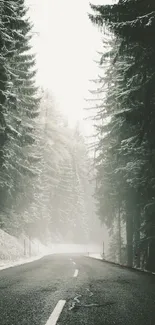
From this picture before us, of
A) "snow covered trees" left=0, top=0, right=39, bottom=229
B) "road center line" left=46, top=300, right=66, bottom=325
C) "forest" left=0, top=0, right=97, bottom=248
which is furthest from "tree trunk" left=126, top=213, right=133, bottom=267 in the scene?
"road center line" left=46, top=300, right=66, bottom=325

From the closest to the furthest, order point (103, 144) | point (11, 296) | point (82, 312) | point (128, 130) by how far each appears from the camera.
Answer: point (82, 312) → point (11, 296) → point (128, 130) → point (103, 144)

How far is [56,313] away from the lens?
5047mm

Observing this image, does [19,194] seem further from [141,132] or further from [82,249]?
[82,249]

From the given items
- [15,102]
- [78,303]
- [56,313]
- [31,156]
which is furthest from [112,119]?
[56,313]

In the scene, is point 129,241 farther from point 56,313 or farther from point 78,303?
point 56,313

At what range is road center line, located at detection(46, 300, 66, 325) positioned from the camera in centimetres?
455

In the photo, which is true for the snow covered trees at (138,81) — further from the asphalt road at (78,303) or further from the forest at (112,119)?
the asphalt road at (78,303)

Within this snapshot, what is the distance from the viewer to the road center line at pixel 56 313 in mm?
4547

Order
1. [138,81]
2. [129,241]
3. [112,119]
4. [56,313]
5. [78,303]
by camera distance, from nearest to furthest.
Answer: [56,313] < [78,303] < [138,81] < [112,119] < [129,241]

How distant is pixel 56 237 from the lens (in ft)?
219

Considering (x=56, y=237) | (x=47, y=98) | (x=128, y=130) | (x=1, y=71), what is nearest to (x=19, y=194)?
(x=128, y=130)

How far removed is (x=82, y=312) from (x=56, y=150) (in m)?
65.4

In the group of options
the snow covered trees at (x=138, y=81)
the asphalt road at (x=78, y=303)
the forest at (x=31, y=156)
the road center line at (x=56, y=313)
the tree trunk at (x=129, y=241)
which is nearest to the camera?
the road center line at (x=56, y=313)

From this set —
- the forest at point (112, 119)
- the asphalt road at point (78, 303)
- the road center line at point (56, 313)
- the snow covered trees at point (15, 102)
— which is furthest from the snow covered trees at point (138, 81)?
the road center line at point (56, 313)
